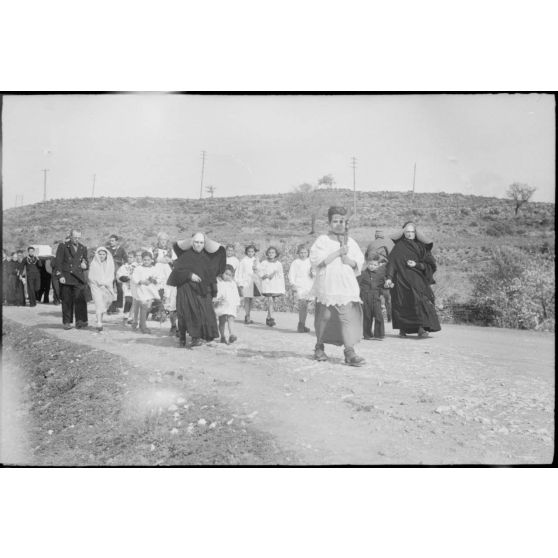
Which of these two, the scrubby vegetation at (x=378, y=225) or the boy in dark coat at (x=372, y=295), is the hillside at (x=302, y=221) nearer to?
the scrubby vegetation at (x=378, y=225)

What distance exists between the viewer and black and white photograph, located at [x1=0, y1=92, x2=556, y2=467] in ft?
19.7

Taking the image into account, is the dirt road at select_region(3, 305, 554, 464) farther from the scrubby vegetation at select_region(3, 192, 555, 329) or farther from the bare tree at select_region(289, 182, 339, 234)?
the bare tree at select_region(289, 182, 339, 234)

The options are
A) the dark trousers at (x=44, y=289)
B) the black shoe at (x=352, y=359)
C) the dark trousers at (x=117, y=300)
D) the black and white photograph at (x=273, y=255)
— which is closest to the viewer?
the black and white photograph at (x=273, y=255)

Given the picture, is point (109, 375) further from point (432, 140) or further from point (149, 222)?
point (432, 140)

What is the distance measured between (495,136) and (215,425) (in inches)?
164

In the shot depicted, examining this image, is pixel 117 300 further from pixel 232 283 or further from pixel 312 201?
pixel 312 201

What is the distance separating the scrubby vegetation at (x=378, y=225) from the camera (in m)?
6.31

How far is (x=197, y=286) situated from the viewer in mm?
6660

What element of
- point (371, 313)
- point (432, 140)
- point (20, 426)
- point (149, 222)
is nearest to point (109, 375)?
point (20, 426)

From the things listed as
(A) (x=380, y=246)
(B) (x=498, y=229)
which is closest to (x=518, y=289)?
(B) (x=498, y=229)

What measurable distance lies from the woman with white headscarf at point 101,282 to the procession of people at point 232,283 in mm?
12

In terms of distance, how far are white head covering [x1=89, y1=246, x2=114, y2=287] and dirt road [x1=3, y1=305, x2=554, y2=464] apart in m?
0.46

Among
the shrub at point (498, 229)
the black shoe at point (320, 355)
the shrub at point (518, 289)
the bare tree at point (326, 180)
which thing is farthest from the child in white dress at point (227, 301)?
the shrub at point (498, 229)

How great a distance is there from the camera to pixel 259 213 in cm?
662
